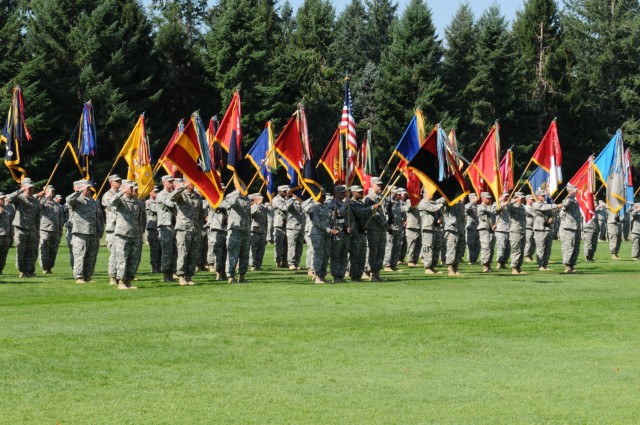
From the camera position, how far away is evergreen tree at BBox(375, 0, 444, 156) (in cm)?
7081

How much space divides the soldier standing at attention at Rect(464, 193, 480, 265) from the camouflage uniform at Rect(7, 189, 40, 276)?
36.1 ft

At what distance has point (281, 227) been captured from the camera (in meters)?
29.9

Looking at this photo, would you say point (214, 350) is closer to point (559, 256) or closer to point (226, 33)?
point (559, 256)

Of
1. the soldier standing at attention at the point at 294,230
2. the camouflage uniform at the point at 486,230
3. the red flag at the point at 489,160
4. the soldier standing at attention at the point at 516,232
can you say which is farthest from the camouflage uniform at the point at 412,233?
the soldier standing at attention at the point at 294,230

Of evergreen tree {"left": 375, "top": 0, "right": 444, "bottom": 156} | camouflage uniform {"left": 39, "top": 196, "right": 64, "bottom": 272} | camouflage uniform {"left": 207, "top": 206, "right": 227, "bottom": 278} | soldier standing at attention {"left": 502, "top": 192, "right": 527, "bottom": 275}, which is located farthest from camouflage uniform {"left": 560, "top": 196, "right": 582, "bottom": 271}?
evergreen tree {"left": 375, "top": 0, "right": 444, "bottom": 156}

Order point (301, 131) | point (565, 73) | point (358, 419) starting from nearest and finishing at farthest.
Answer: point (358, 419), point (301, 131), point (565, 73)

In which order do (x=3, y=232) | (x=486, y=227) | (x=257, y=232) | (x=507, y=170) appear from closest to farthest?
1. (x=3, y=232)
2. (x=486, y=227)
3. (x=257, y=232)
4. (x=507, y=170)

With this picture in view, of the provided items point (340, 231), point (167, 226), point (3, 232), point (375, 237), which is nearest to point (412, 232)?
point (375, 237)

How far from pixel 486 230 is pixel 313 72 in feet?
154

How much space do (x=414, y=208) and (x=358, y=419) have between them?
18.9 metres

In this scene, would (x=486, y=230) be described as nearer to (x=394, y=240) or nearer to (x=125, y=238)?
(x=394, y=240)

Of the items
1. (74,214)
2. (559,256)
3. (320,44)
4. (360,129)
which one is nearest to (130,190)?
(74,214)

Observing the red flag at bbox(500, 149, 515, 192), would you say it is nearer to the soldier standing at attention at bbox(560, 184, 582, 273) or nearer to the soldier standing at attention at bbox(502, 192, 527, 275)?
the soldier standing at attention at bbox(502, 192, 527, 275)

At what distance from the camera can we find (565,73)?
79250mm
